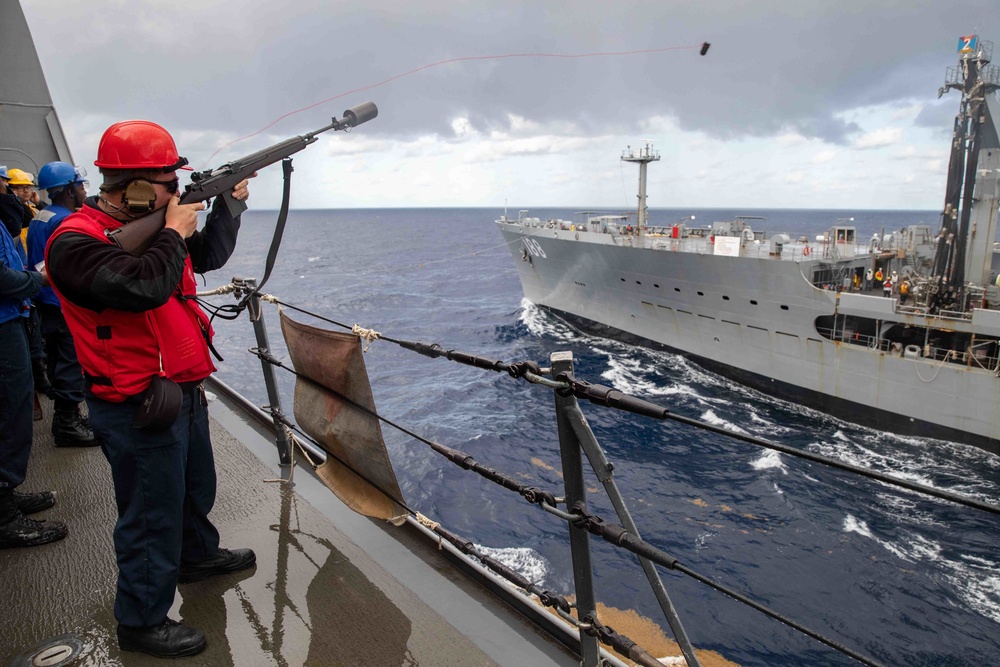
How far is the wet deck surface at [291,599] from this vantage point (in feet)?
8.06

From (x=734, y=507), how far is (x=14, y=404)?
12.9m

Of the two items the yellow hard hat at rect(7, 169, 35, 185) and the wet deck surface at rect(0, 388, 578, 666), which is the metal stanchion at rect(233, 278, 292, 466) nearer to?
the wet deck surface at rect(0, 388, 578, 666)

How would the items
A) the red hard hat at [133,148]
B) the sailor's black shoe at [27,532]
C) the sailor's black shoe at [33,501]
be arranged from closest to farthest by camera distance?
1. the red hard hat at [133,148]
2. the sailor's black shoe at [27,532]
3. the sailor's black shoe at [33,501]

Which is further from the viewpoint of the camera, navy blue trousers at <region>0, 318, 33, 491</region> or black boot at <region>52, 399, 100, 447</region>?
black boot at <region>52, 399, 100, 447</region>

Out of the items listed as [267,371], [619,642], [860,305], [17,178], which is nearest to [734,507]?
[860,305]

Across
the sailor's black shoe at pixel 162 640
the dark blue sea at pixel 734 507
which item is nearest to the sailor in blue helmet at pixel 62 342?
the sailor's black shoe at pixel 162 640

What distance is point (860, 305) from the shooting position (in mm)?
17703

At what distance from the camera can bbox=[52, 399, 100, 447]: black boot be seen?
4590 mm

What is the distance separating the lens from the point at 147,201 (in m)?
2.27

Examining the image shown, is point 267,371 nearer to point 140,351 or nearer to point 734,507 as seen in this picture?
point 140,351

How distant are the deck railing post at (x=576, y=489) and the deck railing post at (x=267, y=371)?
2.16m

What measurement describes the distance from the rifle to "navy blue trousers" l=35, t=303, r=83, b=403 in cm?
282

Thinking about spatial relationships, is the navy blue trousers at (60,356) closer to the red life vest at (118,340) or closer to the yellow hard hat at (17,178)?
the yellow hard hat at (17,178)

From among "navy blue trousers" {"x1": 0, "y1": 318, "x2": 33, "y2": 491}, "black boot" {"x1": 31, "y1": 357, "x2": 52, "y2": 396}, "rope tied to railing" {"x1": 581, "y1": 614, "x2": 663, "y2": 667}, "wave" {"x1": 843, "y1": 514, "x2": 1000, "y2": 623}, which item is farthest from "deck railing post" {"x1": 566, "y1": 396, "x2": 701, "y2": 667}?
"wave" {"x1": 843, "y1": 514, "x2": 1000, "y2": 623}
